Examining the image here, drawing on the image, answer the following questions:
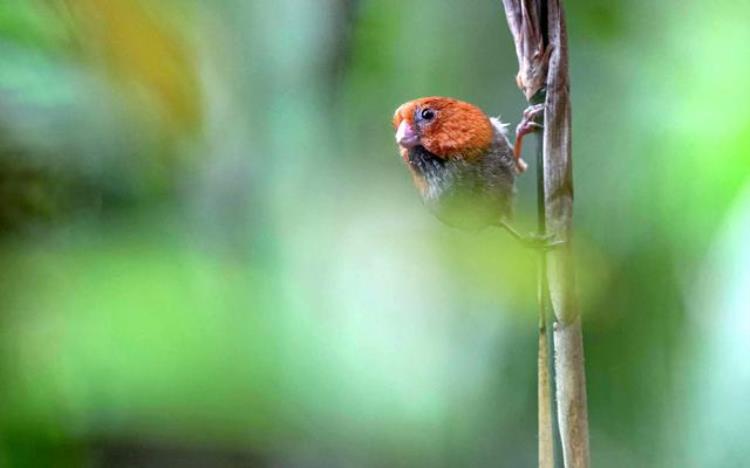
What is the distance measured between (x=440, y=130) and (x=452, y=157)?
0.02 m

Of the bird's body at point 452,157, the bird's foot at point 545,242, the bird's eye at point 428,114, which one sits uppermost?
the bird's eye at point 428,114

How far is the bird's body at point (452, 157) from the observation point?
39 centimetres

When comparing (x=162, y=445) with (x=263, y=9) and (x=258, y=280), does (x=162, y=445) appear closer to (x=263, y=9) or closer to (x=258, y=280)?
(x=258, y=280)

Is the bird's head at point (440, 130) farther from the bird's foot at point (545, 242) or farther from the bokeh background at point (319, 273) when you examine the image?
the bokeh background at point (319, 273)

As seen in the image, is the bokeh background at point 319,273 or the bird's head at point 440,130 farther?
the bokeh background at point 319,273

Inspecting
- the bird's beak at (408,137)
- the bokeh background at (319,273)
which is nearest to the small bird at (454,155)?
the bird's beak at (408,137)

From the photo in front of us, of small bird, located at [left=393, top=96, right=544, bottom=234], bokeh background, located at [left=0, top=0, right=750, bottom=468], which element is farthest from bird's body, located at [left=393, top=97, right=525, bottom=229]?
bokeh background, located at [left=0, top=0, right=750, bottom=468]

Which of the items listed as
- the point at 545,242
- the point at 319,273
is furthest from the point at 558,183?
the point at 319,273

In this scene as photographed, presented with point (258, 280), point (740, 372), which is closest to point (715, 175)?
point (740, 372)

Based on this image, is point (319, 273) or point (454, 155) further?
point (319, 273)

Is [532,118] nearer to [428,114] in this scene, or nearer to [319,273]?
[428,114]

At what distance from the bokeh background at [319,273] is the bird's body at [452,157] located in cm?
18

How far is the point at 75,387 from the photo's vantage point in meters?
0.60

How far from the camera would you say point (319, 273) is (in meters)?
0.62
